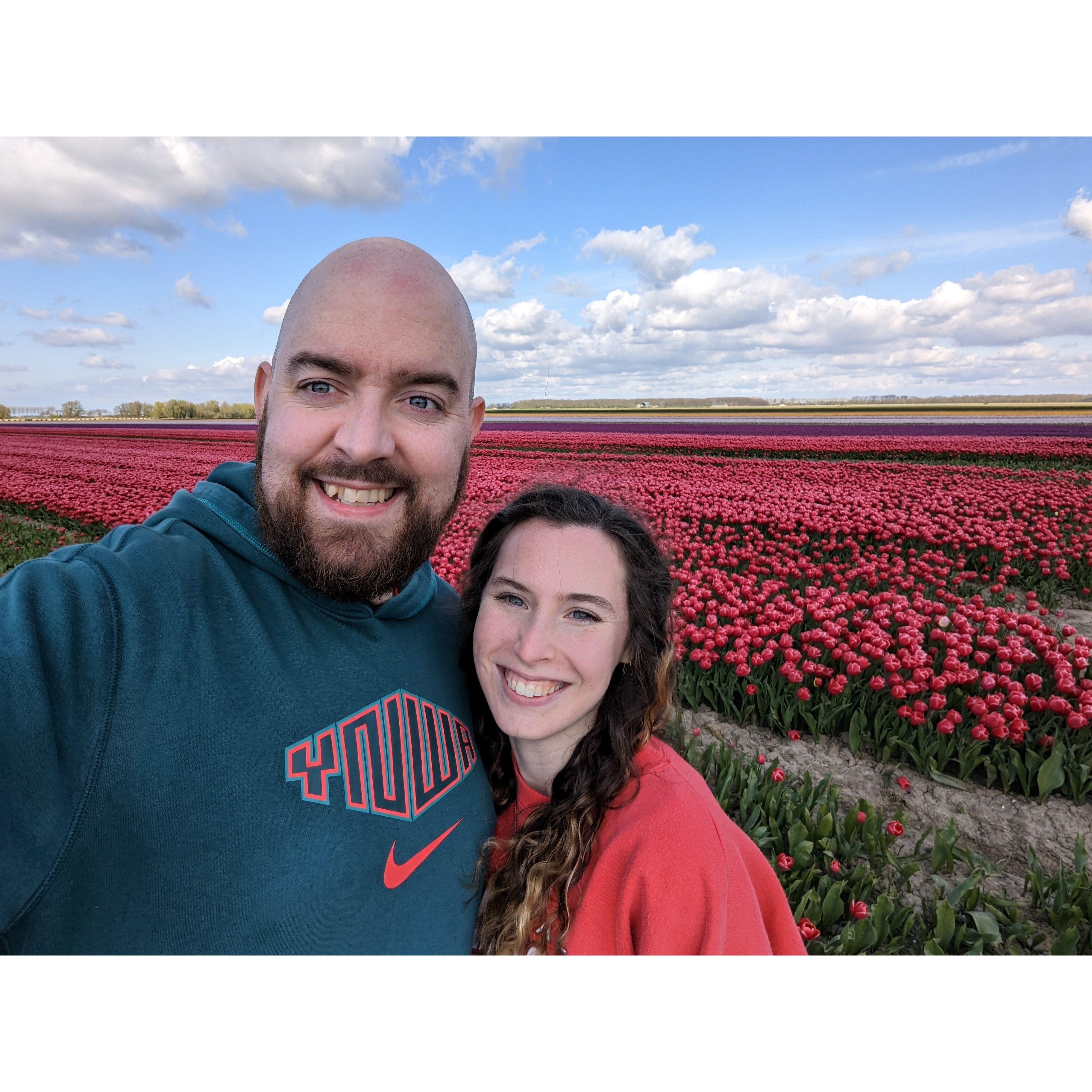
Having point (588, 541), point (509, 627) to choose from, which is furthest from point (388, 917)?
point (588, 541)

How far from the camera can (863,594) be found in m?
4.80

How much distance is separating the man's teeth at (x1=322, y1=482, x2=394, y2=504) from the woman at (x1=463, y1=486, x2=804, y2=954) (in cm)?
41

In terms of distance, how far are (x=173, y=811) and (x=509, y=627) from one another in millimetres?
844

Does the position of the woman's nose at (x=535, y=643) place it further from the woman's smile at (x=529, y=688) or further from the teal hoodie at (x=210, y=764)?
the teal hoodie at (x=210, y=764)

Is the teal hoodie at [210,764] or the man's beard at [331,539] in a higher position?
the man's beard at [331,539]

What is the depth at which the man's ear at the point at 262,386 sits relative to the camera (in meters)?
1.60

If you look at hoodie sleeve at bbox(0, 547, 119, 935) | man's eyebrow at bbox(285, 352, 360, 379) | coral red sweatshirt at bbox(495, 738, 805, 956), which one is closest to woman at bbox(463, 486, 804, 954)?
coral red sweatshirt at bbox(495, 738, 805, 956)

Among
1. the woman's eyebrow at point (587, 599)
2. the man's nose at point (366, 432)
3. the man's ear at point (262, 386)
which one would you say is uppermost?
the man's ear at point (262, 386)

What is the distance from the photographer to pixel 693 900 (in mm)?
1301

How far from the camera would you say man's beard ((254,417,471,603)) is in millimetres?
1405

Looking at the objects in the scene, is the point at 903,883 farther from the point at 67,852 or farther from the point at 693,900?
the point at 67,852

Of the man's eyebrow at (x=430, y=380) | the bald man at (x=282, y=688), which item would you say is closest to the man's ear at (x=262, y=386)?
the bald man at (x=282, y=688)

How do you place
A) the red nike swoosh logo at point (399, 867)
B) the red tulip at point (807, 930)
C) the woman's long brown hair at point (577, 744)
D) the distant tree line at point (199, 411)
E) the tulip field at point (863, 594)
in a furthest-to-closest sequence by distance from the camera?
the distant tree line at point (199, 411), the tulip field at point (863, 594), the red tulip at point (807, 930), the woman's long brown hair at point (577, 744), the red nike swoosh logo at point (399, 867)

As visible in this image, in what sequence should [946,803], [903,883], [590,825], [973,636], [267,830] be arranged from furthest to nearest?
[973,636], [946,803], [903,883], [590,825], [267,830]
